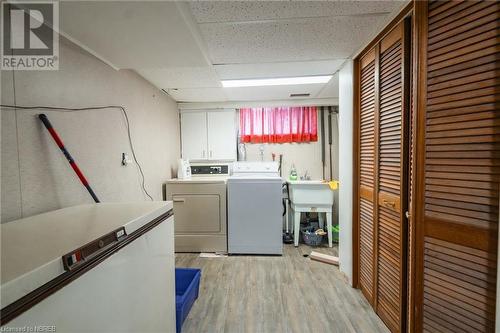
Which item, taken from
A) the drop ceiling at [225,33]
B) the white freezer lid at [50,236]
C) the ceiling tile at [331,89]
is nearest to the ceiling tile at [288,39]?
the drop ceiling at [225,33]

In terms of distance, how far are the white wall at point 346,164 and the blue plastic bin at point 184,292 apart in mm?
1410

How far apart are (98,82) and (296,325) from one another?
2.33m

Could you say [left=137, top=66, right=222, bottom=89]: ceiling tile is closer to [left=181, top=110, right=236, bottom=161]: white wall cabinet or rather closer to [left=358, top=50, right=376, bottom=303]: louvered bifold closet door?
[left=181, top=110, right=236, bottom=161]: white wall cabinet

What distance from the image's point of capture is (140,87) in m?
2.31

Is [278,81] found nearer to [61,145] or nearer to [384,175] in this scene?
[384,175]

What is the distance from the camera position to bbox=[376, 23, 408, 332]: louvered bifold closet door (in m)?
1.39

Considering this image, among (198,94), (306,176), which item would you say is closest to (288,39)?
(198,94)

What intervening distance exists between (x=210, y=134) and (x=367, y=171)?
237cm

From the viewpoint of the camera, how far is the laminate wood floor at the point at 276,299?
1.65m

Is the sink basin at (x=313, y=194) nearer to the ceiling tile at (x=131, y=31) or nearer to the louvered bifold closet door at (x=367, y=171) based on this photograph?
the louvered bifold closet door at (x=367, y=171)

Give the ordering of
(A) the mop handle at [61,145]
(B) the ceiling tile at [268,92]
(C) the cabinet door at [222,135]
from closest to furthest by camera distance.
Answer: (A) the mop handle at [61,145], (B) the ceiling tile at [268,92], (C) the cabinet door at [222,135]

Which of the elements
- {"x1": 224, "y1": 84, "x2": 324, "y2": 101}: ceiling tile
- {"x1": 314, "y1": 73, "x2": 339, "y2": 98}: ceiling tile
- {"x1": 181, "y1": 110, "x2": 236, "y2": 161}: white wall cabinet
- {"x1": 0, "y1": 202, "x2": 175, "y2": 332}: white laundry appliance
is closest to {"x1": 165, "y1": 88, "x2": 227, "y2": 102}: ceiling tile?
{"x1": 224, "y1": 84, "x2": 324, "y2": 101}: ceiling tile

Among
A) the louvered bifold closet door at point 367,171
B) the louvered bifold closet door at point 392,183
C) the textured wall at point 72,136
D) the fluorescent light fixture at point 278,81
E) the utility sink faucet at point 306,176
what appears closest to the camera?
the textured wall at point 72,136

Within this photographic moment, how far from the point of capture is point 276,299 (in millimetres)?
1959
